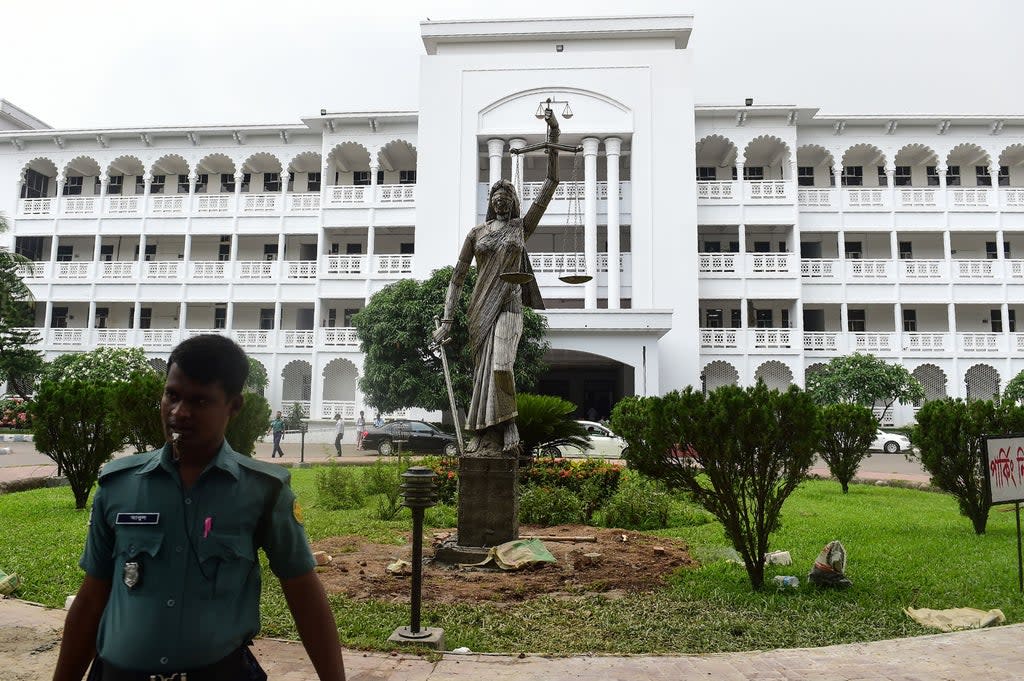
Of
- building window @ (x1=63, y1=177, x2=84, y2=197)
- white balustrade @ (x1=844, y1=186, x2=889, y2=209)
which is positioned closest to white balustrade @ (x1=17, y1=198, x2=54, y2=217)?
building window @ (x1=63, y1=177, x2=84, y2=197)

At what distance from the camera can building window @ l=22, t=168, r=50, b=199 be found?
3478 cm

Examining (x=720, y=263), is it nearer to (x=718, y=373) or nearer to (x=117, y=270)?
(x=718, y=373)

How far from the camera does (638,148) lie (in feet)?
95.8

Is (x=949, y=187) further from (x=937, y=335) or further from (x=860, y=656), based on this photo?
(x=860, y=656)

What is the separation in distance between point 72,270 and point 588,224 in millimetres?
24217

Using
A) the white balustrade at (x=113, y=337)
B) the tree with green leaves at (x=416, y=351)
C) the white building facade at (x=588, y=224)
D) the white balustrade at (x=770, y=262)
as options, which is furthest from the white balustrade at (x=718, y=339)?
the white balustrade at (x=113, y=337)

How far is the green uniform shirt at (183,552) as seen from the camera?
163 centimetres

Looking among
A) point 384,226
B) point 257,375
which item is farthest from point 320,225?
point 257,375

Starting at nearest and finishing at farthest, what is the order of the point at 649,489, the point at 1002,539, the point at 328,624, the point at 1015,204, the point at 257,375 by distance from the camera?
the point at 328,624 < the point at 1002,539 < the point at 649,489 < the point at 257,375 < the point at 1015,204

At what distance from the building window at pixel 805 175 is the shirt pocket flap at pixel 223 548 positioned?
35446 millimetres

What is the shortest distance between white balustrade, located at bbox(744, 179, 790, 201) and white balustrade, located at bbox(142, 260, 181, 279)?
2592 cm

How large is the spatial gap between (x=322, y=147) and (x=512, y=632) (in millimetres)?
31165

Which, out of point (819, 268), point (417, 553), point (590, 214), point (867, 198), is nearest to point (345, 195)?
point (590, 214)

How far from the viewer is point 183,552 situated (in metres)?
1.65
